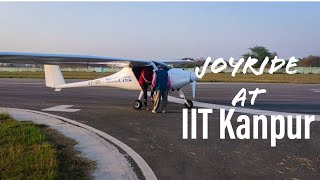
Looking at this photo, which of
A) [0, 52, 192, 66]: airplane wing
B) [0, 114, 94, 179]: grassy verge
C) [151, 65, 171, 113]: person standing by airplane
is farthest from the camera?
[151, 65, 171, 113]: person standing by airplane

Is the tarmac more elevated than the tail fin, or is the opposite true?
the tail fin

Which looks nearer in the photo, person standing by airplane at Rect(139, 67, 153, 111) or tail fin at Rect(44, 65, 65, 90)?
person standing by airplane at Rect(139, 67, 153, 111)

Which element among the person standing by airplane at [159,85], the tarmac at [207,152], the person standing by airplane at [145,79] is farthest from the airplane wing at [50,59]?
the tarmac at [207,152]

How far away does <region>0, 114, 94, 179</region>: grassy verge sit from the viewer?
570 cm

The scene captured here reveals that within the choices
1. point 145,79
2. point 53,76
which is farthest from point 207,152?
point 53,76

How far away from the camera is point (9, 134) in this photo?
8742 millimetres

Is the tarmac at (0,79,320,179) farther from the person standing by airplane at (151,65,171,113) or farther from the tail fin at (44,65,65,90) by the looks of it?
the tail fin at (44,65,65,90)

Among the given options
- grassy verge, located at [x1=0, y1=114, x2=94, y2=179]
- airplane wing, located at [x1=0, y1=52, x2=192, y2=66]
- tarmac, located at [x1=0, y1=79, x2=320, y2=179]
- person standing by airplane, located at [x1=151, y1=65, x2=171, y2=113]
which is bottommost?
tarmac, located at [x1=0, y1=79, x2=320, y2=179]

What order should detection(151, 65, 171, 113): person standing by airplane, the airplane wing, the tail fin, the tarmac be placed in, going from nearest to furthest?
the tarmac < the airplane wing < detection(151, 65, 171, 113): person standing by airplane < the tail fin

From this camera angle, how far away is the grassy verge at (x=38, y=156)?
5.70m

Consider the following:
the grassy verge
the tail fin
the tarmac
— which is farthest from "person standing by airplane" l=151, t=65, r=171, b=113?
the tail fin

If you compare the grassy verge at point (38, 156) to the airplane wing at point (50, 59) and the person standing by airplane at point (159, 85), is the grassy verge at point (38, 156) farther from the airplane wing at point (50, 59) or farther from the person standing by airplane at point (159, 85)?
the person standing by airplane at point (159, 85)

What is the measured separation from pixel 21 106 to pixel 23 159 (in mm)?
9793

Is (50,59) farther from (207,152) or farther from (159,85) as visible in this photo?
(207,152)
